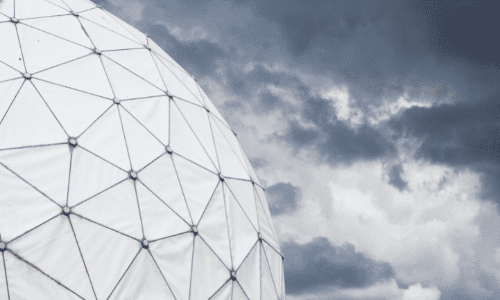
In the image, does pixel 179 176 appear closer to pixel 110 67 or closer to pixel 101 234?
pixel 101 234

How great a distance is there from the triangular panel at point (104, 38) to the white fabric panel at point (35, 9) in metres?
0.81

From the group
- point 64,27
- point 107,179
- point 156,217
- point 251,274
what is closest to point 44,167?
point 107,179

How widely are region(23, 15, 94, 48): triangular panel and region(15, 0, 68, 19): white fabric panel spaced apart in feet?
0.85

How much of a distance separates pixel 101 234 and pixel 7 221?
1914mm

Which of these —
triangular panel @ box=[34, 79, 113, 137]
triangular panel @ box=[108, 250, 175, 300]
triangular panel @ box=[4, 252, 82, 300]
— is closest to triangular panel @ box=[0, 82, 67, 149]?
triangular panel @ box=[34, 79, 113, 137]

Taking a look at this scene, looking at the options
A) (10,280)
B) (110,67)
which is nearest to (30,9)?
(110,67)

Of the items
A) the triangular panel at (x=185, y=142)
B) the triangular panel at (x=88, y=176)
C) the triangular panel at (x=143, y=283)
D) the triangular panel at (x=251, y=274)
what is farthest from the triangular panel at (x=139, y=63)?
the triangular panel at (x=251, y=274)

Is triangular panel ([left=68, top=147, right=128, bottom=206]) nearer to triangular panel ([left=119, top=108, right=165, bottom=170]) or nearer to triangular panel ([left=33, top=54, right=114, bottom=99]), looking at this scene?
triangular panel ([left=119, top=108, right=165, bottom=170])

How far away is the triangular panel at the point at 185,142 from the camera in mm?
12438

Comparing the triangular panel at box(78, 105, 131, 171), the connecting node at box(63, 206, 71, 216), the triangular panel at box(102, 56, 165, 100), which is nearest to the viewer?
the connecting node at box(63, 206, 71, 216)

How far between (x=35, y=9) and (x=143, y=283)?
893 centimetres

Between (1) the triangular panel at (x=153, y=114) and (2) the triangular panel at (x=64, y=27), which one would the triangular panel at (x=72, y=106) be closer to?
(1) the triangular panel at (x=153, y=114)

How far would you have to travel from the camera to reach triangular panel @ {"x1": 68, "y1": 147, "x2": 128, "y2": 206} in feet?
32.1

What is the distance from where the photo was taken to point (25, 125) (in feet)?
32.7
